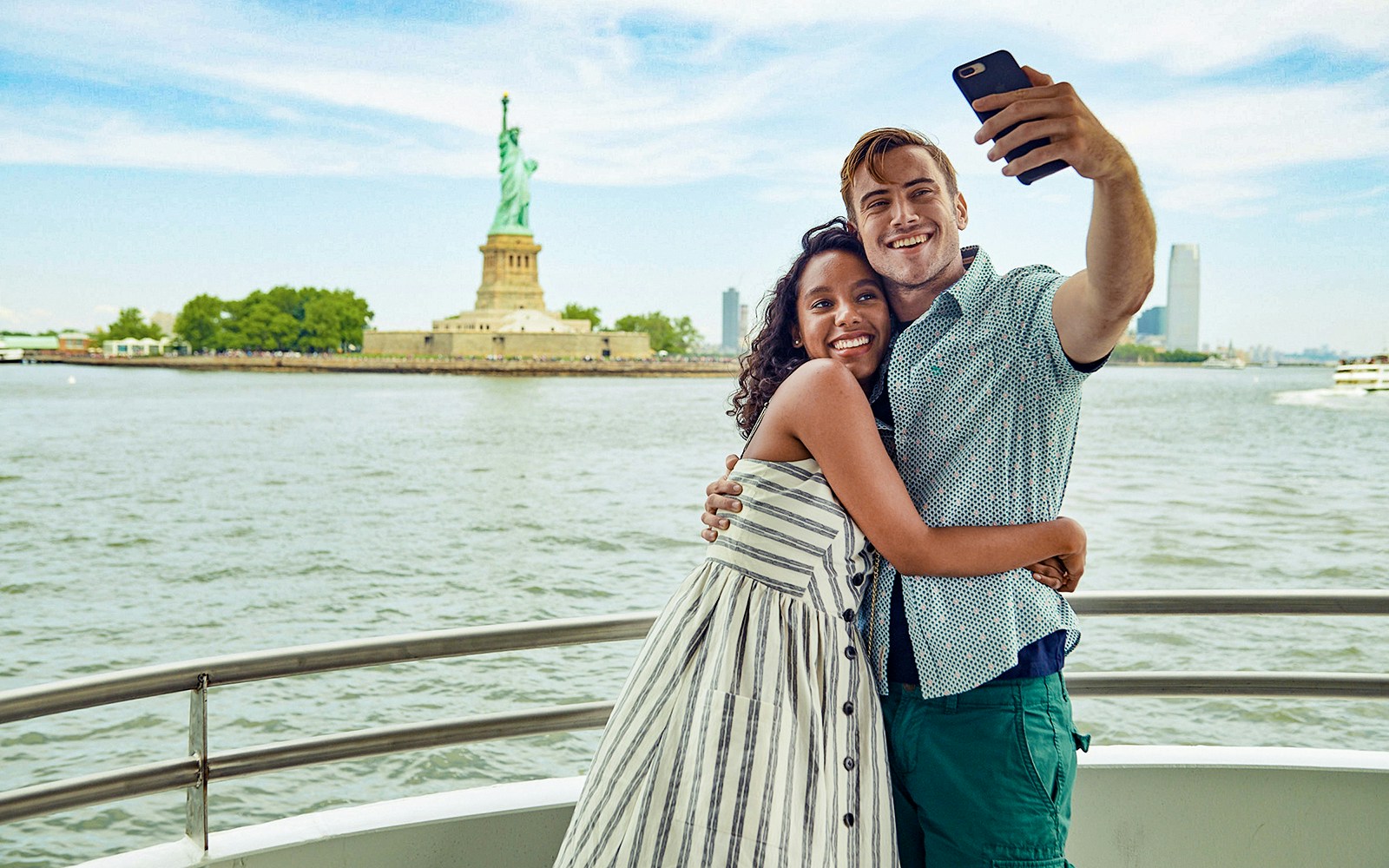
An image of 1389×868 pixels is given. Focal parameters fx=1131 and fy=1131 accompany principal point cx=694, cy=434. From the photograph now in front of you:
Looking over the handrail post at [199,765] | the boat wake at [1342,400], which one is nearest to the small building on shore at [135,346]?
the boat wake at [1342,400]

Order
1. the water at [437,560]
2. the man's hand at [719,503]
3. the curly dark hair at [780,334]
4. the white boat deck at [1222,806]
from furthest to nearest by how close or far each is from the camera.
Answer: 1. the water at [437,560]
2. the white boat deck at [1222,806]
3. the curly dark hair at [780,334]
4. the man's hand at [719,503]

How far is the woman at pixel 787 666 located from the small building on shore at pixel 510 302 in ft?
175

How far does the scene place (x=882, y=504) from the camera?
1.21m

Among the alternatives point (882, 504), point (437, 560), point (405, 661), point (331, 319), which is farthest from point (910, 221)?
point (331, 319)

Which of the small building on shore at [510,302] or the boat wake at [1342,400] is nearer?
the boat wake at [1342,400]

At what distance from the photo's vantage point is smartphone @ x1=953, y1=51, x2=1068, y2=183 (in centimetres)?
108

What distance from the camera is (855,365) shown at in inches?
53.3

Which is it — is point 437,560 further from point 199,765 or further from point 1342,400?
point 1342,400

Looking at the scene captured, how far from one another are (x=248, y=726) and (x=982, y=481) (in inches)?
359

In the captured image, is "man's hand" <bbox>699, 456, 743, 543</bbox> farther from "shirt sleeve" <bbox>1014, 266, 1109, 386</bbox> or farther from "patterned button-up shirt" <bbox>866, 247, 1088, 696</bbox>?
"shirt sleeve" <bbox>1014, 266, 1109, 386</bbox>

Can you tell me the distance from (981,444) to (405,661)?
0.83 m

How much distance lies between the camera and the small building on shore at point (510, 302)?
176ft

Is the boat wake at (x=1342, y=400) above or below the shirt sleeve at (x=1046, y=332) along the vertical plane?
below

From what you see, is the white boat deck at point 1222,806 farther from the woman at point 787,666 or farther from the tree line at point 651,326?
the tree line at point 651,326
